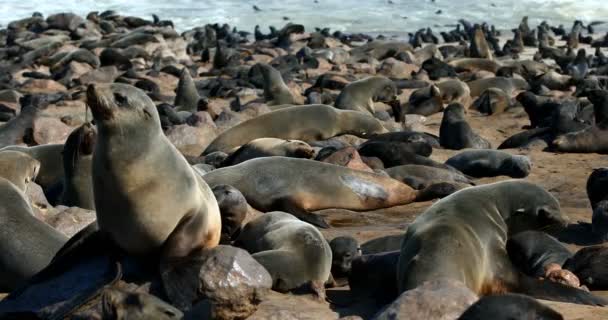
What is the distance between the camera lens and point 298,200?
728cm

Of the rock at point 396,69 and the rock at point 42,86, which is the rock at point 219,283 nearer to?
the rock at point 42,86

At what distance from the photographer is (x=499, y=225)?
513cm

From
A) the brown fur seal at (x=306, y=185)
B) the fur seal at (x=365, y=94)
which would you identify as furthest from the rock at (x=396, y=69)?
the brown fur seal at (x=306, y=185)

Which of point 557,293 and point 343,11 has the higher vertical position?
point 557,293

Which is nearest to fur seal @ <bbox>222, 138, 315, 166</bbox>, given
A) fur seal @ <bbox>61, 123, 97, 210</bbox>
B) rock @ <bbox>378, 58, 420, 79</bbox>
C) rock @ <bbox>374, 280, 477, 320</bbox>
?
fur seal @ <bbox>61, 123, 97, 210</bbox>

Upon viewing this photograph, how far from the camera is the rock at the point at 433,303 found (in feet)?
12.5

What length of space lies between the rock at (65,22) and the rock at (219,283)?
70.5ft

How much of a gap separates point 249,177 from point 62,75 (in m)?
9.75

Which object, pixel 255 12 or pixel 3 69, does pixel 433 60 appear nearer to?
pixel 3 69

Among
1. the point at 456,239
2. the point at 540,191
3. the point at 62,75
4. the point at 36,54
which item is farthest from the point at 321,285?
the point at 36,54

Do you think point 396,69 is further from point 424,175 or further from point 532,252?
point 532,252

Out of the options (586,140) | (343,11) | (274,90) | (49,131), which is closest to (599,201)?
(586,140)

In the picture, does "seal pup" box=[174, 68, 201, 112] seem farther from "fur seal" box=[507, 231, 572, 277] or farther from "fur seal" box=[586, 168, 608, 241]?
"fur seal" box=[507, 231, 572, 277]

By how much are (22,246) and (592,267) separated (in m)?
3.01
